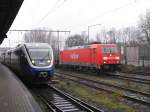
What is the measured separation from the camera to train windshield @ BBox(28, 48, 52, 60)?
18891 mm

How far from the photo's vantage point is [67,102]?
1394 cm

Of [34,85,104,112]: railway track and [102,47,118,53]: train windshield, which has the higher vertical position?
[102,47,118,53]: train windshield

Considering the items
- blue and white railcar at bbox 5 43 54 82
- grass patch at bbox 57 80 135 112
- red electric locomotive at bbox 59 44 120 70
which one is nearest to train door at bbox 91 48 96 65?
red electric locomotive at bbox 59 44 120 70

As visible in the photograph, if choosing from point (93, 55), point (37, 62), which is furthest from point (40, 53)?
point (93, 55)

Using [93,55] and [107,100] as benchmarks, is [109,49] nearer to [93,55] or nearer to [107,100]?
[93,55]

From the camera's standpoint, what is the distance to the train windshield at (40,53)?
62.0ft

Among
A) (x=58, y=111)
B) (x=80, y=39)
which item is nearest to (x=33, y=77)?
(x=58, y=111)

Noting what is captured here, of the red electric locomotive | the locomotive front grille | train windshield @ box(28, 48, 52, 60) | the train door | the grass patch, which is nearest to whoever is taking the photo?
the grass patch

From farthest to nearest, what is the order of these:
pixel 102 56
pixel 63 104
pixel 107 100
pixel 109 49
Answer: pixel 109 49
pixel 102 56
pixel 107 100
pixel 63 104

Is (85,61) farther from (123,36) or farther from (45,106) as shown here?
(123,36)

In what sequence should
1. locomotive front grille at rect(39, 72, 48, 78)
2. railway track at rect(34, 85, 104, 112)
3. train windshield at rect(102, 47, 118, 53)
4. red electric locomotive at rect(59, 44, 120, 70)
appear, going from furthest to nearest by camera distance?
train windshield at rect(102, 47, 118, 53) < red electric locomotive at rect(59, 44, 120, 70) < locomotive front grille at rect(39, 72, 48, 78) < railway track at rect(34, 85, 104, 112)

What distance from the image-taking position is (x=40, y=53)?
63.0 feet

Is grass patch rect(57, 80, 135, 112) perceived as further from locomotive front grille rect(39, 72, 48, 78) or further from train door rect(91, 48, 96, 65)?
train door rect(91, 48, 96, 65)

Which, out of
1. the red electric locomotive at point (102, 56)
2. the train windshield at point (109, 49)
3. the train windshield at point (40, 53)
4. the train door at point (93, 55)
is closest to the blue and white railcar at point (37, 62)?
the train windshield at point (40, 53)
